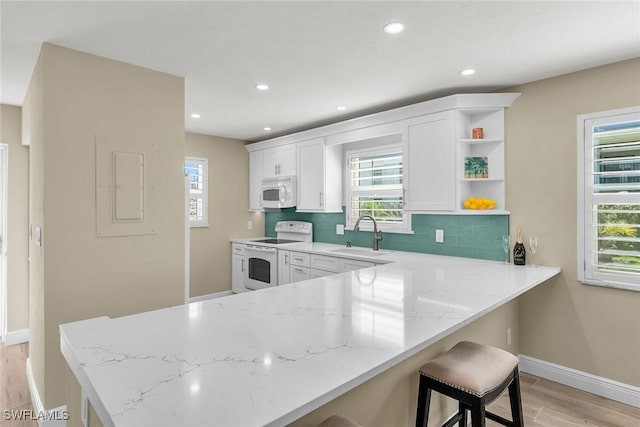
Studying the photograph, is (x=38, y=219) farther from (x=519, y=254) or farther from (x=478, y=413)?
(x=519, y=254)

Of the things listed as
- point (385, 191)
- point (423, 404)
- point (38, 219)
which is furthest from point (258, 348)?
point (385, 191)

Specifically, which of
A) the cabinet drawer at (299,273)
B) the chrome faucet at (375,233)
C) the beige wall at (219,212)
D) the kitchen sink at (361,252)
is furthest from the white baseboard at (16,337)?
the chrome faucet at (375,233)

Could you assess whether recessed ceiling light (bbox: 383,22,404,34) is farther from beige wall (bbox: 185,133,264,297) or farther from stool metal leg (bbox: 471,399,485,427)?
beige wall (bbox: 185,133,264,297)

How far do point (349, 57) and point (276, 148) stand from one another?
2.63 m

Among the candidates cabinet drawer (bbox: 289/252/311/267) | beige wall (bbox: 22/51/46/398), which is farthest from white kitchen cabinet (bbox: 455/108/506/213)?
beige wall (bbox: 22/51/46/398)

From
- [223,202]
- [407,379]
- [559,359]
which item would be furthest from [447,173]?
[223,202]

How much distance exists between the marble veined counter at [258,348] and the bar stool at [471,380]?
0.76 ft

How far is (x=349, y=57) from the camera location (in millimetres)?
2430

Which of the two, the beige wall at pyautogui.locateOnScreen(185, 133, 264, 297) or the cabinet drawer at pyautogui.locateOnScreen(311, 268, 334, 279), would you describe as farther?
the beige wall at pyautogui.locateOnScreen(185, 133, 264, 297)

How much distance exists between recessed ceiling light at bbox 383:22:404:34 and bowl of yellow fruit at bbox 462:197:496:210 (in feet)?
5.34

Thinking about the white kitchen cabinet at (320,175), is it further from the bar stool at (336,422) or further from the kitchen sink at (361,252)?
the bar stool at (336,422)

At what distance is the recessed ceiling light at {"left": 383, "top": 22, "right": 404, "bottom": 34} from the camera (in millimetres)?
1982

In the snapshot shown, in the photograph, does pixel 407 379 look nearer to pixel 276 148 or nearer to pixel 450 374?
pixel 450 374

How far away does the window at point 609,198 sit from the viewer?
2.45 meters
